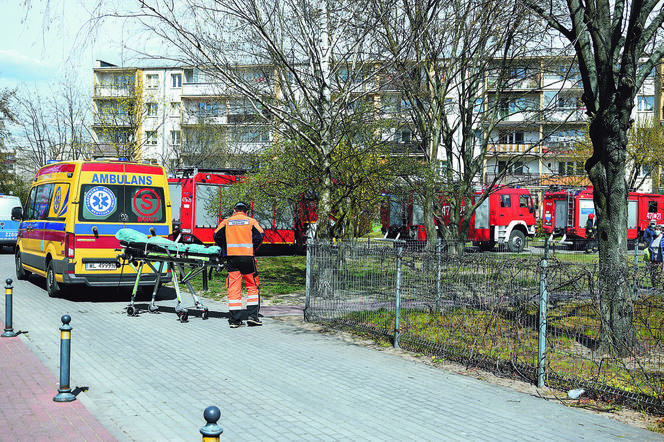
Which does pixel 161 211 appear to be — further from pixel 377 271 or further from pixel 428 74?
pixel 428 74

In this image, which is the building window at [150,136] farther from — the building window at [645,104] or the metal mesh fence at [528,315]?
the metal mesh fence at [528,315]

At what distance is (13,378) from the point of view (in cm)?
700

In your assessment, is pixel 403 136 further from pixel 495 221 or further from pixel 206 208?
pixel 495 221

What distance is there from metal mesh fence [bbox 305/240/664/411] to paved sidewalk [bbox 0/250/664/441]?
526 millimetres

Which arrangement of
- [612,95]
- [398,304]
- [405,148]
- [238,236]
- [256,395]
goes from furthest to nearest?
[405,148]
[238,236]
[398,304]
[612,95]
[256,395]

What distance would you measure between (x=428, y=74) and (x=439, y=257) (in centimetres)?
1023

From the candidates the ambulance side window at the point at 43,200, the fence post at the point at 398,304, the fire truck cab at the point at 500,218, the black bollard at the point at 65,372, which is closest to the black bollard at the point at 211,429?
the black bollard at the point at 65,372

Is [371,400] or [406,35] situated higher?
[406,35]

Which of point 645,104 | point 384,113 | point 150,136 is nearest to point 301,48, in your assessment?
point 384,113

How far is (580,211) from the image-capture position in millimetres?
37625

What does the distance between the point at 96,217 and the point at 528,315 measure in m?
9.42

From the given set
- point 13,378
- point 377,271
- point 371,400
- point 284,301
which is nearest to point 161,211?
point 284,301

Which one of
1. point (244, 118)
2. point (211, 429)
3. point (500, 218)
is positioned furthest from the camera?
point (500, 218)

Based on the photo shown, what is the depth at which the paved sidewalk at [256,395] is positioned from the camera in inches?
217
